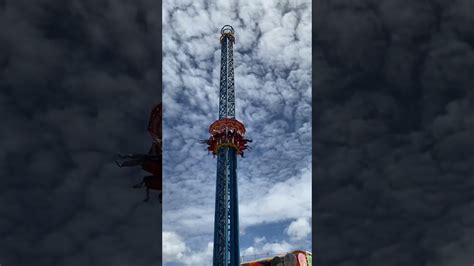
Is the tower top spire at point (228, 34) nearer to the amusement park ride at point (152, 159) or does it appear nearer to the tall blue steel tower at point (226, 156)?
the tall blue steel tower at point (226, 156)

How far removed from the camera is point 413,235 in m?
2.75

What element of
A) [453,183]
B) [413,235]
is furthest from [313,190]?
[453,183]

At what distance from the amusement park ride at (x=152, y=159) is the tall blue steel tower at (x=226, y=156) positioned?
17.0 metres

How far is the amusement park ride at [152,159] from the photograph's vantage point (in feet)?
9.52

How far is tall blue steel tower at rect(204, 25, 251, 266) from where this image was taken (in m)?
19.7

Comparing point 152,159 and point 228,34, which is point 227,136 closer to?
point 228,34

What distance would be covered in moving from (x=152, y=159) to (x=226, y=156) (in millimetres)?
18728

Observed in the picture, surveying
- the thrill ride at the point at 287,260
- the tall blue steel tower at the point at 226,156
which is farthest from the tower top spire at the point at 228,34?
the thrill ride at the point at 287,260

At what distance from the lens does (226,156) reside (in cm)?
2183

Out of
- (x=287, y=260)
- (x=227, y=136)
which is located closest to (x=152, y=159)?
(x=227, y=136)

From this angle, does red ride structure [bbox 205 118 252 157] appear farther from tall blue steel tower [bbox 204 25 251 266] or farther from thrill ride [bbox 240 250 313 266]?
thrill ride [bbox 240 250 313 266]

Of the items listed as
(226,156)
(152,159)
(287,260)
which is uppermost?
(226,156)

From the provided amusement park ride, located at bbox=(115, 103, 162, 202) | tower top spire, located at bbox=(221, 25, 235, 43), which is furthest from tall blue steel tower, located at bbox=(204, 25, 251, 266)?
amusement park ride, located at bbox=(115, 103, 162, 202)

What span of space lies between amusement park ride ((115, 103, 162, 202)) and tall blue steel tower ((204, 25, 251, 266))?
17.0m
